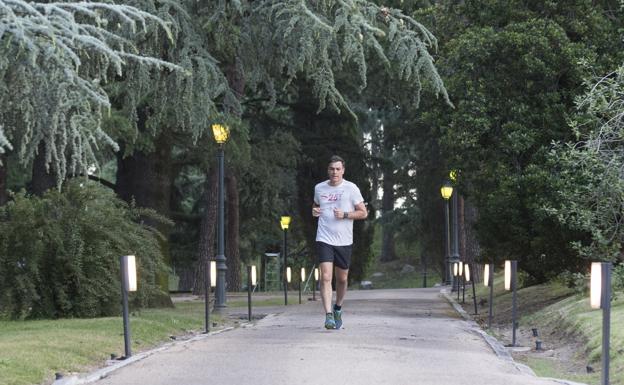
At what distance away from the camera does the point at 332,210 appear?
13.6m

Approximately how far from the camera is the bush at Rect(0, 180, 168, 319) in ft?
51.9

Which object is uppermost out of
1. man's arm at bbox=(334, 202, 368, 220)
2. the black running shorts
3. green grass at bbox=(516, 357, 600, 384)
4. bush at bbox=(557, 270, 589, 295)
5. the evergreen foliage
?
the evergreen foliage

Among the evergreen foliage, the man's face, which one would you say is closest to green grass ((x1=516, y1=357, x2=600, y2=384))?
the man's face

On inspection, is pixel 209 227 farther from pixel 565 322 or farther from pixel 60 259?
pixel 565 322

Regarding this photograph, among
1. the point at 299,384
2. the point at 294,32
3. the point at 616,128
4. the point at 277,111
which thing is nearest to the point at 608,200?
the point at 616,128

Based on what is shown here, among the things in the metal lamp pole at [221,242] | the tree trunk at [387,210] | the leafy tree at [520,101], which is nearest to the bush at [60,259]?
the metal lamp pole at [221,242]

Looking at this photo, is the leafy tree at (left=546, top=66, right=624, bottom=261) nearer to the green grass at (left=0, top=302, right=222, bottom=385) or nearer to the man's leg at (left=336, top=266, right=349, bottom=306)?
the man's leg at (left=336, top=266, right=349, bottom=306)

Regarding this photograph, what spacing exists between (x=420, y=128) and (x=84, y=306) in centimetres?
1943

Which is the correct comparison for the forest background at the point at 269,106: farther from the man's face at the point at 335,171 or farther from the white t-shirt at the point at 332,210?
the white t-shirt at the point at 332,210

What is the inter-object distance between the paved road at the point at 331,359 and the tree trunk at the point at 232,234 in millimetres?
21475

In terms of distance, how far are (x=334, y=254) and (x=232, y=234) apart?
24.0 m

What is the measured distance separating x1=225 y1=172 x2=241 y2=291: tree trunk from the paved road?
21475mm

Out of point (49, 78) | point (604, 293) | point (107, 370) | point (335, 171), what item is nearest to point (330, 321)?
point (335, 171)

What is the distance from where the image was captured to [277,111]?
134 feet
